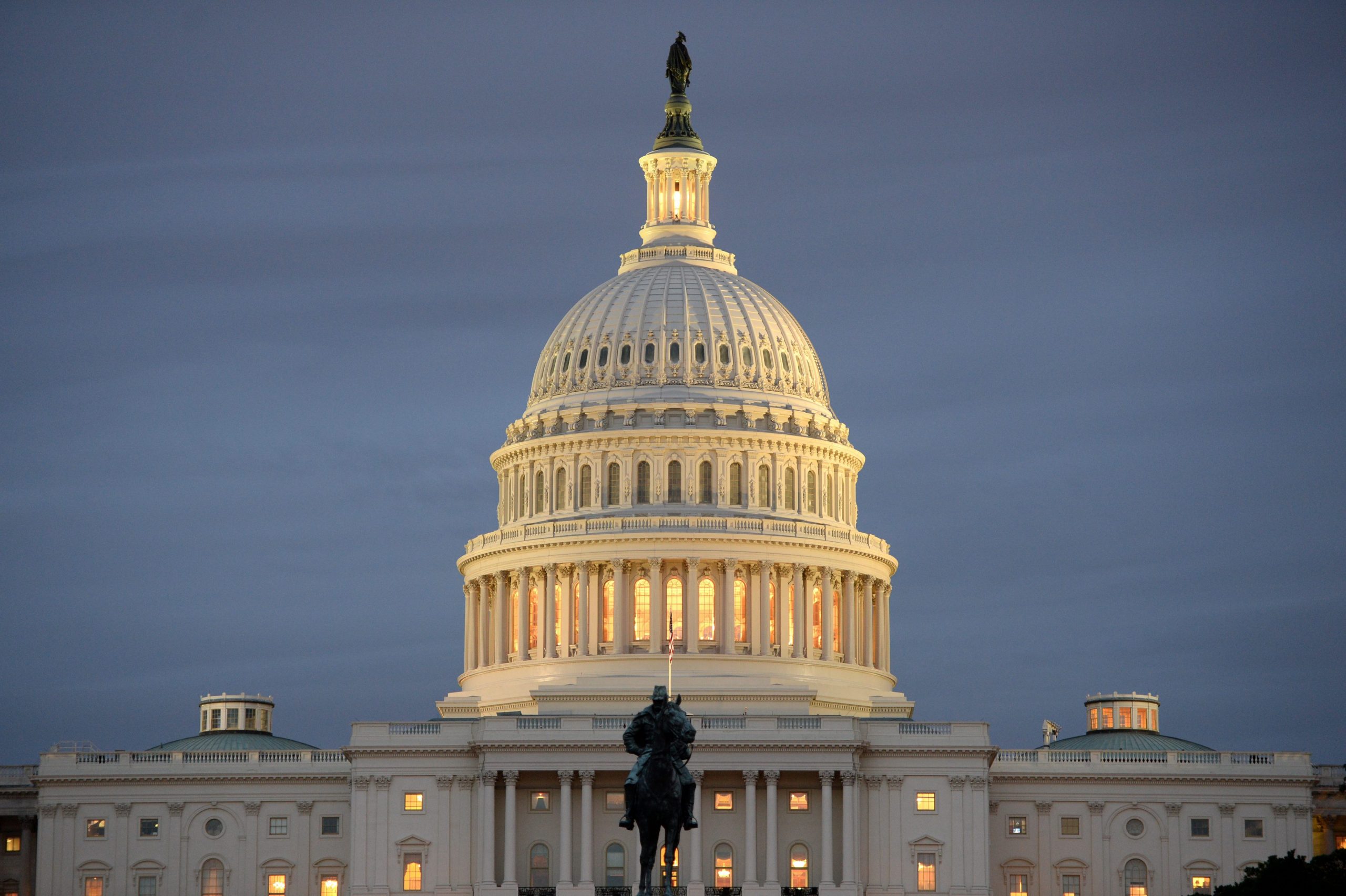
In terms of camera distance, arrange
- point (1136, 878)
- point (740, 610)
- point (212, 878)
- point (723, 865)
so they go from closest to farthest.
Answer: point (723, 865)
point (1136, 878)
point (212, 878)
point (740, 610)

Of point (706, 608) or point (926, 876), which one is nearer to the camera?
point (926, 876)

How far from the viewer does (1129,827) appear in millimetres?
148500

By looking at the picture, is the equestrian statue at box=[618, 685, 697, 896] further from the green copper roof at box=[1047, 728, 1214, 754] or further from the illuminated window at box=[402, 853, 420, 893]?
the green copper roof at box=[1047, 728, 1214, 754]

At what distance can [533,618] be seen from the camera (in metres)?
161

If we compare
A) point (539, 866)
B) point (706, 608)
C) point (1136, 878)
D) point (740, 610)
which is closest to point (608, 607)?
point (706, 608)

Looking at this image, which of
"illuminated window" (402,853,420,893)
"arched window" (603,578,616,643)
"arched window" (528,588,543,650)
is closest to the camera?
"illuminated window" (402,853,420,893)

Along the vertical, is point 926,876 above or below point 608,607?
below

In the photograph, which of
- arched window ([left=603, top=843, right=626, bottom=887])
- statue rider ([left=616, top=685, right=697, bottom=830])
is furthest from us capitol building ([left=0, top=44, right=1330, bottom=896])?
statue rider ([left=616, top=685, right=697, bottom=830])

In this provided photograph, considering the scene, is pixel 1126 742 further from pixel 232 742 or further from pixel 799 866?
pixel 232 742

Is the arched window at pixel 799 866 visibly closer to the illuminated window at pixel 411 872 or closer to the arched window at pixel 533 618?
the illuminated window at pixel 411 872

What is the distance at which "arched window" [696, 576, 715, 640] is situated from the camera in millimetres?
156500

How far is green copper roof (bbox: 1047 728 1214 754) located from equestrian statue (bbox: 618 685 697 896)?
265ft

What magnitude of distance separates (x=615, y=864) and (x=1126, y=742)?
33.0 m

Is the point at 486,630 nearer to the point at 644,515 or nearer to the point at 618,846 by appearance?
the point at 644,515
